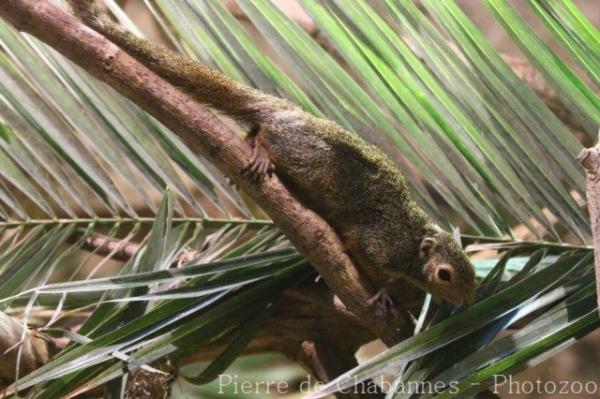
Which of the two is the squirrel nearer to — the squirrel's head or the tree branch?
the squirrel's head

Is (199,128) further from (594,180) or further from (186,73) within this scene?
(594,180)

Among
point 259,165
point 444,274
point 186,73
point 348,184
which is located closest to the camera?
point 259,165

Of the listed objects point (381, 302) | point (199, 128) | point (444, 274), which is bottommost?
point (444, 274)

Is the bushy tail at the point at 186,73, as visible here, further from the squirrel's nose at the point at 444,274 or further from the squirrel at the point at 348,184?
the squirrel's nose at the point at 444,274

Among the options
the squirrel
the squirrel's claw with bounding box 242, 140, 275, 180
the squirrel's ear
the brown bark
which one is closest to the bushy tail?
the squirrel

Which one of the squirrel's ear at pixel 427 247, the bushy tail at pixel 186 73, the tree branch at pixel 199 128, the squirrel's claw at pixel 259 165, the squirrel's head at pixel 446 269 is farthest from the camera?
the squirrel's ear at pixel 427 247

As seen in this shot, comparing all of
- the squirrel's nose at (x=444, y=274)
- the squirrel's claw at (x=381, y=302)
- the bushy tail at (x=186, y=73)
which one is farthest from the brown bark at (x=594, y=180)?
the bushy tail at (x=186, y=73)

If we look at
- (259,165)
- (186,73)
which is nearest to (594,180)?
(259,165)
